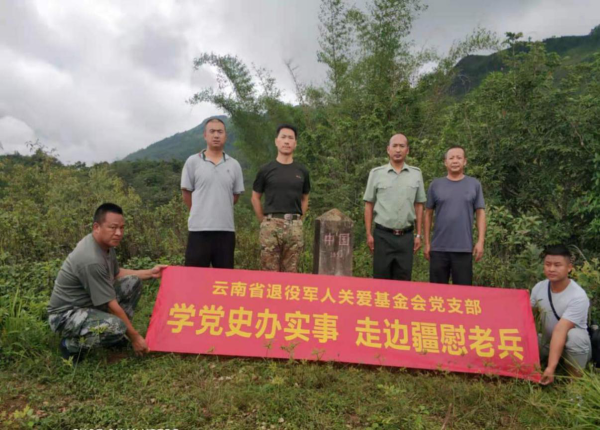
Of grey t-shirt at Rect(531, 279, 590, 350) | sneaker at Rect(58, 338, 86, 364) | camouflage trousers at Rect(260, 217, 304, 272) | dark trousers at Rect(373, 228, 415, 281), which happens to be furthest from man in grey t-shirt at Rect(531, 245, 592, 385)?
sneaker at Rect(58, 338, 86, 364)

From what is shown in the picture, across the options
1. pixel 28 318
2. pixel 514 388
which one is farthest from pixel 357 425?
pixel 28 318

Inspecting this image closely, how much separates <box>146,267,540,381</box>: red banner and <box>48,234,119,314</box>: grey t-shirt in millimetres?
490

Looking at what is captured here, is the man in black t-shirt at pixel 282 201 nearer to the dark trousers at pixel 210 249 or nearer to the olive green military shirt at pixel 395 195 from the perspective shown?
the dark trousers at pixel 210 249

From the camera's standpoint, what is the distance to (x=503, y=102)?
Answer: 6.18m

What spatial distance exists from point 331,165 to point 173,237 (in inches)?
132

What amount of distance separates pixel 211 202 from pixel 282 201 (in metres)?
0.65

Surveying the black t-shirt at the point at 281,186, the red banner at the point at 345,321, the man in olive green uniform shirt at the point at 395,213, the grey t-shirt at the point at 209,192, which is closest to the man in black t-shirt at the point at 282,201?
the black t-shirt at the point at 281,186

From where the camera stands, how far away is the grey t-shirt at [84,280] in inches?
121

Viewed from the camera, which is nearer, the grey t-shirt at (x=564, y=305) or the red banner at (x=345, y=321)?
the grey t-shirt at (x=564, y=305)

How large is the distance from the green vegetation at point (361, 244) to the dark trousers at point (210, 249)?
33.3 inches

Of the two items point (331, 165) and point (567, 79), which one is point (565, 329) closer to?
point (567, 79)

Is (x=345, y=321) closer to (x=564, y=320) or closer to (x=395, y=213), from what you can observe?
(x=395, y=213)

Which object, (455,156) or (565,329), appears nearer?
(565,329)

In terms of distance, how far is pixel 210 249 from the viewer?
3857 millimetres
